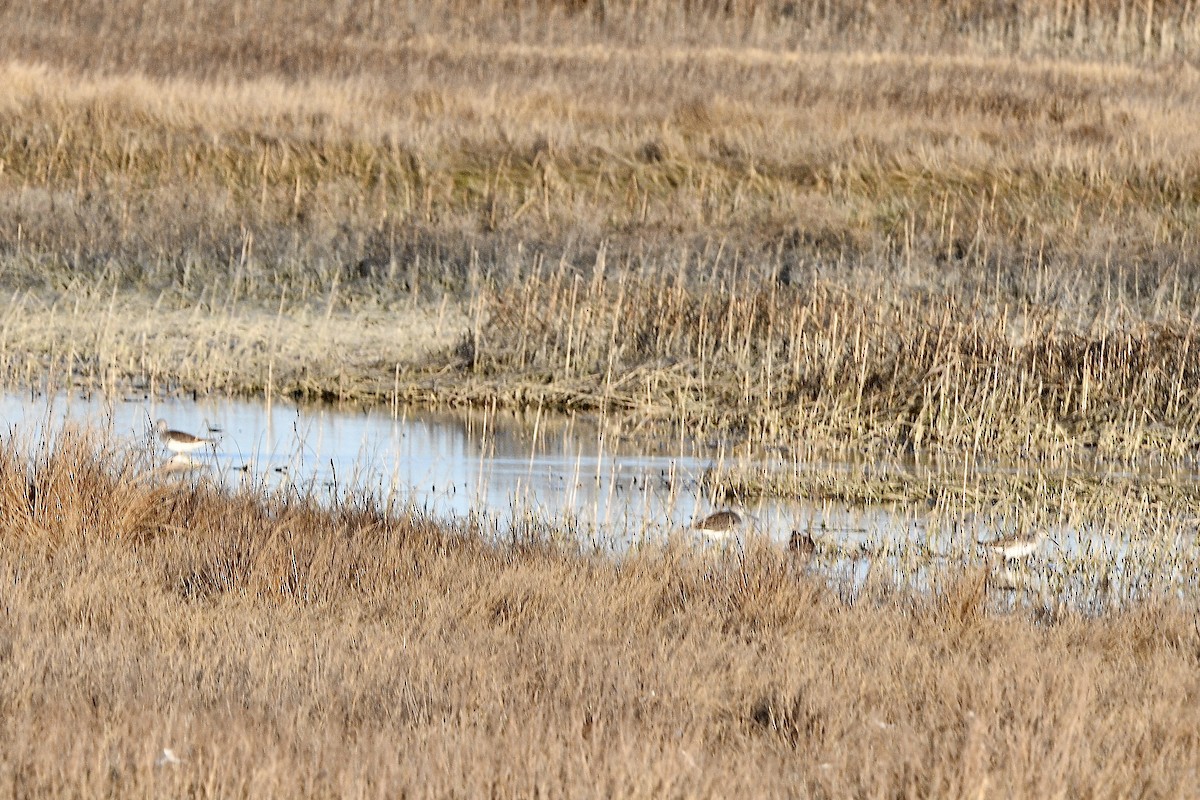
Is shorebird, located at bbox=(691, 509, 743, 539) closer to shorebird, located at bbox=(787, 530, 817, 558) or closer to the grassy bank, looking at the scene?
shorebird, located at bbox=(787, 530, 817, 558)

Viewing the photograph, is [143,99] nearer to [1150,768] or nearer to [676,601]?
[676,601]

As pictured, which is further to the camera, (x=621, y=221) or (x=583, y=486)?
(x=621, y=221)

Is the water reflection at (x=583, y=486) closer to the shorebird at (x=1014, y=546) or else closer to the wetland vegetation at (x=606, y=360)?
the shorebird at (x=1014, y=546)

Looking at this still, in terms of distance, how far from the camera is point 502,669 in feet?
15.9

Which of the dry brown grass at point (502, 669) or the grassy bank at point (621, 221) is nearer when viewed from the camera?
the dry brown grass at point (502, 669)

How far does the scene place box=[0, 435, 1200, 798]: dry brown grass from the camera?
3.89 metres

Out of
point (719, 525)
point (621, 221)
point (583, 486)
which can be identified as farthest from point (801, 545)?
point (621, 221)

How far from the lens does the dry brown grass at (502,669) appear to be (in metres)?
3.89

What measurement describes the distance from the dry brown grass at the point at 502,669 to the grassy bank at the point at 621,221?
4.29 metres

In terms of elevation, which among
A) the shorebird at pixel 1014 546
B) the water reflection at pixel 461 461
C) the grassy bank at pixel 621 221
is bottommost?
the grassy bank at pixel 621 221

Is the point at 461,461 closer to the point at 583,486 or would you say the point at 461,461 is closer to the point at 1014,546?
the point at 583,486

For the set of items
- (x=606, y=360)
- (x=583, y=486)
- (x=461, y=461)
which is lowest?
(x=606, y=360)

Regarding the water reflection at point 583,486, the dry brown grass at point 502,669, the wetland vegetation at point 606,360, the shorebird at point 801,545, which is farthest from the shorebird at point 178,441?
the shorebird at point 801,545

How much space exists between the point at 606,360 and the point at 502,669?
8.21 m
